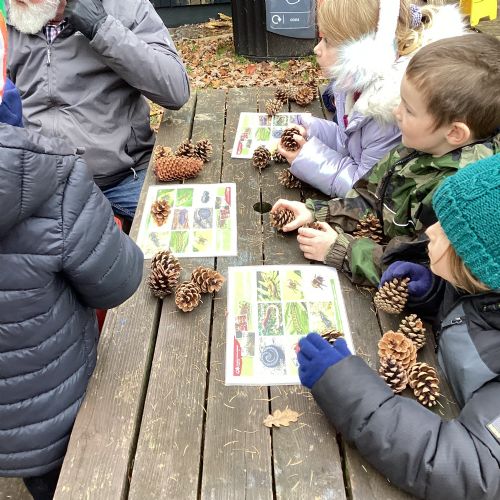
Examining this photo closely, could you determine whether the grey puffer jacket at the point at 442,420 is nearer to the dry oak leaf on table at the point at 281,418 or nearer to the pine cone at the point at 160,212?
the dry oak leaf on table at the point at 281,418

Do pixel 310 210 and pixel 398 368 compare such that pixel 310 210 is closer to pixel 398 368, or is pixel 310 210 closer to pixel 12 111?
pixel 398 368

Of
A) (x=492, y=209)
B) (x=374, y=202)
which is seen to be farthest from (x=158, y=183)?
(x=492, y=209)

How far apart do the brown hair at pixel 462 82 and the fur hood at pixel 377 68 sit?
28 cm

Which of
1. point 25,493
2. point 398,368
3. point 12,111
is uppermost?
point 12,111

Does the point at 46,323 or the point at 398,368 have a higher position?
the point at 46,323

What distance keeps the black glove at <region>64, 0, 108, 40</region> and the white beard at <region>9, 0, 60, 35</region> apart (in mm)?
120

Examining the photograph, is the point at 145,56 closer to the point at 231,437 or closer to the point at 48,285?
the point at 48,285

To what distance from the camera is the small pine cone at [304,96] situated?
301cm

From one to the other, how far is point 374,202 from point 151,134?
1.34m

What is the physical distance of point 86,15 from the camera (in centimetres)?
233

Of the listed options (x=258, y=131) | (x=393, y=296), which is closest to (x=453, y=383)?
(x=393, y=296)

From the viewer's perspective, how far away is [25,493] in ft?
7.63

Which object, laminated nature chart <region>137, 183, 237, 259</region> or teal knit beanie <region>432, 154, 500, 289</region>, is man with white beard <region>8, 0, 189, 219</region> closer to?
laminated nature chart <region>137, 183, 237, 259</region>

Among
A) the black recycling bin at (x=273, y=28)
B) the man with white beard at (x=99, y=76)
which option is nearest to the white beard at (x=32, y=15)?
the man with white beard at (x=99, y=76)
